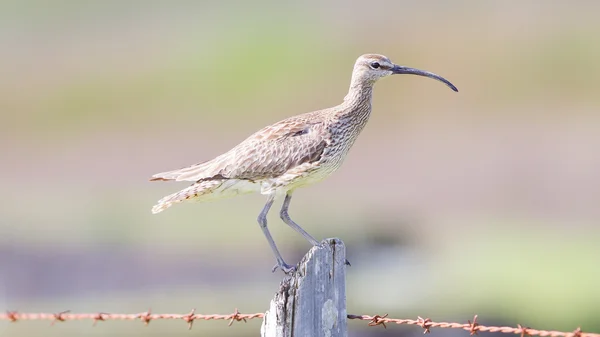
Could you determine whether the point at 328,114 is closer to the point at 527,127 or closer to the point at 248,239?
the point at 248,239

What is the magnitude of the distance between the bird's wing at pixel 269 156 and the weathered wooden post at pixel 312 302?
3.20 meters

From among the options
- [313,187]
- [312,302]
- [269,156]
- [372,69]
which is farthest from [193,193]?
[313,187]

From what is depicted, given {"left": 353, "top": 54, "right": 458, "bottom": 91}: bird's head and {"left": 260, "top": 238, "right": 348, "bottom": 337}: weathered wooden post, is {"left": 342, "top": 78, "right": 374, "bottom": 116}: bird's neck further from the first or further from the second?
{"left": 260, "top": 238, "right": 348, "bottom": 337}: weathered wooden post

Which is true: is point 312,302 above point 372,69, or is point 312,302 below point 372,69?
below

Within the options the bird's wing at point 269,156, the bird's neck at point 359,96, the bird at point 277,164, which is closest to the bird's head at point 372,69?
the bird's neck at point 359,96

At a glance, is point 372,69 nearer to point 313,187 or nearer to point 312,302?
point 312,302

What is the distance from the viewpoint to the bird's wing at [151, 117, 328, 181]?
13891mm

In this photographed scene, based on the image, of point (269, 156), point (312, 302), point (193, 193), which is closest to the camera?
point (312, 302)

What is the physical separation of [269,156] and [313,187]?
110ft

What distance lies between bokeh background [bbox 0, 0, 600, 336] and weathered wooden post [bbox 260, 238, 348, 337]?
13760 mm

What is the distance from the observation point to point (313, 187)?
156 feet

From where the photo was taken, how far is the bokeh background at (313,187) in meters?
32.0

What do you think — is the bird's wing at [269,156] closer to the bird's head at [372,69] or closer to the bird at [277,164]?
the bird at [277,164]

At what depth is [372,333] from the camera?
2561cm
